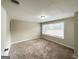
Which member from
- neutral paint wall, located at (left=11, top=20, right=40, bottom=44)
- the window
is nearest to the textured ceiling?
the window

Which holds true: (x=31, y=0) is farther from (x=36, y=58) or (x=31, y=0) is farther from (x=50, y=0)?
(x=36, y=58)

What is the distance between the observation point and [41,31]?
28.7 feet

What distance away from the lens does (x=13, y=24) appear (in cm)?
604

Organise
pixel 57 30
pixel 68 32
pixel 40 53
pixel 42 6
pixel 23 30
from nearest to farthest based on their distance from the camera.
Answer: pixel 42 6 → pixel 40 53 → pixel 68 32 → pixel 57 30 → pixel 23 30

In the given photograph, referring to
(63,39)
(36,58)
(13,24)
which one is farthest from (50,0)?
(13,24)

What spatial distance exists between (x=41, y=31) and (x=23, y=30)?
2633mm

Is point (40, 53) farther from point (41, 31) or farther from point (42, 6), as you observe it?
point (41, 31)

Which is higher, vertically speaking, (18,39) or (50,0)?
(50,0)

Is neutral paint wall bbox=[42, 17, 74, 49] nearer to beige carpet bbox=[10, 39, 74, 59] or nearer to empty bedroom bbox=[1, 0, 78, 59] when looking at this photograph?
empty bedroom bbox=[1, 0, 78, 59]

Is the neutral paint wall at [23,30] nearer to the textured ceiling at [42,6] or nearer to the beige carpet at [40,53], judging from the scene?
the beige carpet at [40,53]

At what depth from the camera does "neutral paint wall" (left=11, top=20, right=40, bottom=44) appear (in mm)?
6055

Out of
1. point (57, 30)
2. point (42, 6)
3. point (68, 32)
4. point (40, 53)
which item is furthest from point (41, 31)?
point (42, 6)

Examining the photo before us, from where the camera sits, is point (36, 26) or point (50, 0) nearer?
point (50, 0)

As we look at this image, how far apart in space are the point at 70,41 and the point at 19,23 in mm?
4644
